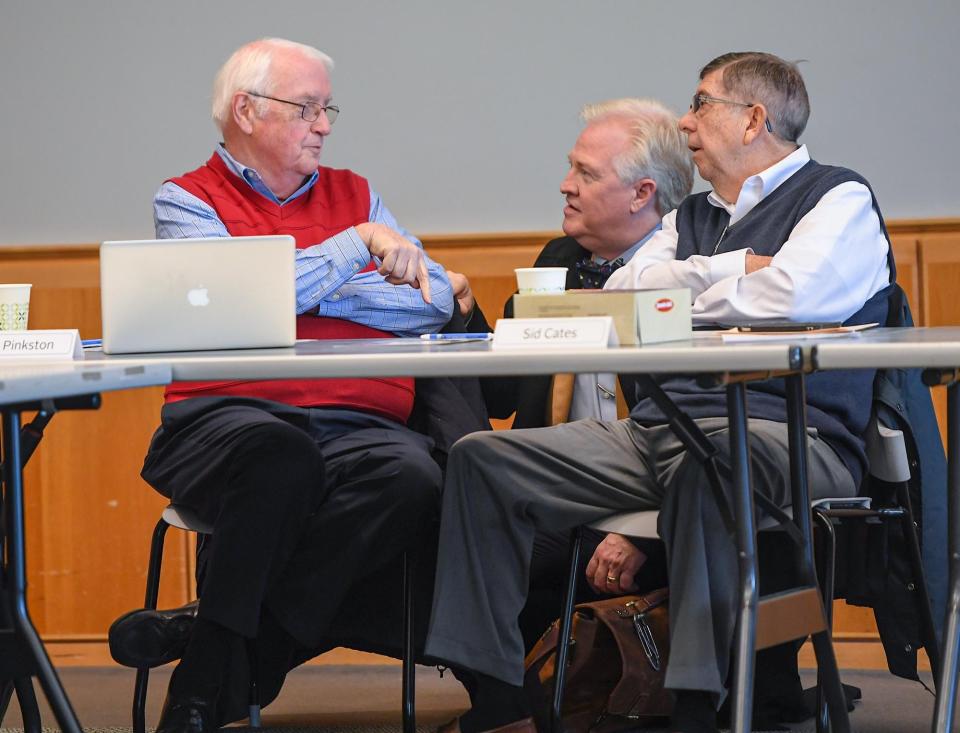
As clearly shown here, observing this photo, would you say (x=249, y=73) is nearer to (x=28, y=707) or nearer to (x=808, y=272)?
(x=808, y=272)

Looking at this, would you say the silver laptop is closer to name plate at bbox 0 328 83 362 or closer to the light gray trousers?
name plate at bbox 0 328 83 362

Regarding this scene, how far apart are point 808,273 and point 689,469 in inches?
17.9

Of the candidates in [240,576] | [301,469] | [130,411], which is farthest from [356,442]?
[130,411]

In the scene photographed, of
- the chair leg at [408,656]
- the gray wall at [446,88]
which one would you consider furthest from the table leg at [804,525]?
the gray wall at [446,88]

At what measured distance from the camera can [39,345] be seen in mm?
2078

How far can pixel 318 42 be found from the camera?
11.9 feet

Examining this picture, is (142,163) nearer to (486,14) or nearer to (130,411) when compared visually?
(130,411)

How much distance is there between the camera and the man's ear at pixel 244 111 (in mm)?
2904

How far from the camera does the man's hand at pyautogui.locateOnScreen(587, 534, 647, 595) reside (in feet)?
8.09

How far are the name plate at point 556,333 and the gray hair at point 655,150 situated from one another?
51.2 inches

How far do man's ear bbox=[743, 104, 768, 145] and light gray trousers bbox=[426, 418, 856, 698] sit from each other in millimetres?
740

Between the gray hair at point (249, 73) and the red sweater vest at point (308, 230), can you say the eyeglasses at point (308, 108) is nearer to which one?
the gray hair at point (249, 73)

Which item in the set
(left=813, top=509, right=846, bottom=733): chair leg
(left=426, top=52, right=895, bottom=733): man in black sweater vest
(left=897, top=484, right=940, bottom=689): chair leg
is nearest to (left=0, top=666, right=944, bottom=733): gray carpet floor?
(left=813, top=509, right=846, bottom=733): chair leg

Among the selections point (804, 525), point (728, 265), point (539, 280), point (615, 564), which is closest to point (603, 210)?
point (728, 265)
